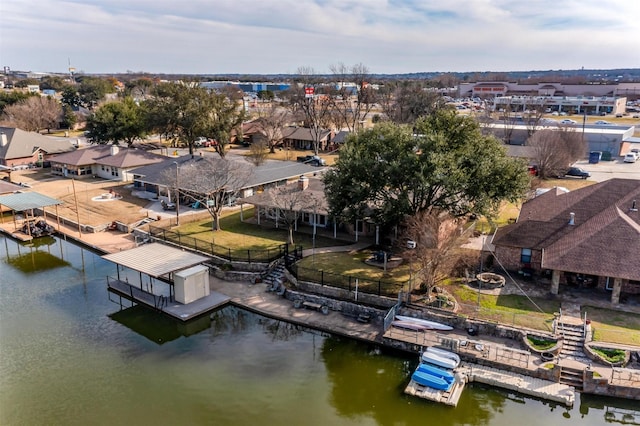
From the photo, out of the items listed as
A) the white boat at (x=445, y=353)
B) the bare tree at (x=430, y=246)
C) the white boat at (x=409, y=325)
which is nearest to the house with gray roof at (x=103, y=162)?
the bare tree at (x=430, y=246)

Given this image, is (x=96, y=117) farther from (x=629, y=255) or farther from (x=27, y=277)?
(x=629, y=255)

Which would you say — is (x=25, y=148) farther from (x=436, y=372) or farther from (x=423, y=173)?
(x=436, y=372)

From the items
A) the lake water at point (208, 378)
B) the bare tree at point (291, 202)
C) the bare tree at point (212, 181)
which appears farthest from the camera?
the bare tree at point (212, 181)

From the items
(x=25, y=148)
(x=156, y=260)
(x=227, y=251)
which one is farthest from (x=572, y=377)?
(x=25, y=148)

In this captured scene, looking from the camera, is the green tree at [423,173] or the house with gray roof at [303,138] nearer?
the green tree at [423,173]

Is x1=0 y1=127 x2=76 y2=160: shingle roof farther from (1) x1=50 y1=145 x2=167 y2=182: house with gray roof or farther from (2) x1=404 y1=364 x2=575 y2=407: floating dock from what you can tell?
(2) x1=404 y1=364 x2=575 y2=407: floating dock

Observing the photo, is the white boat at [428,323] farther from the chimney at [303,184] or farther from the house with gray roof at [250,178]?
the house with gray roof at [250,178]
